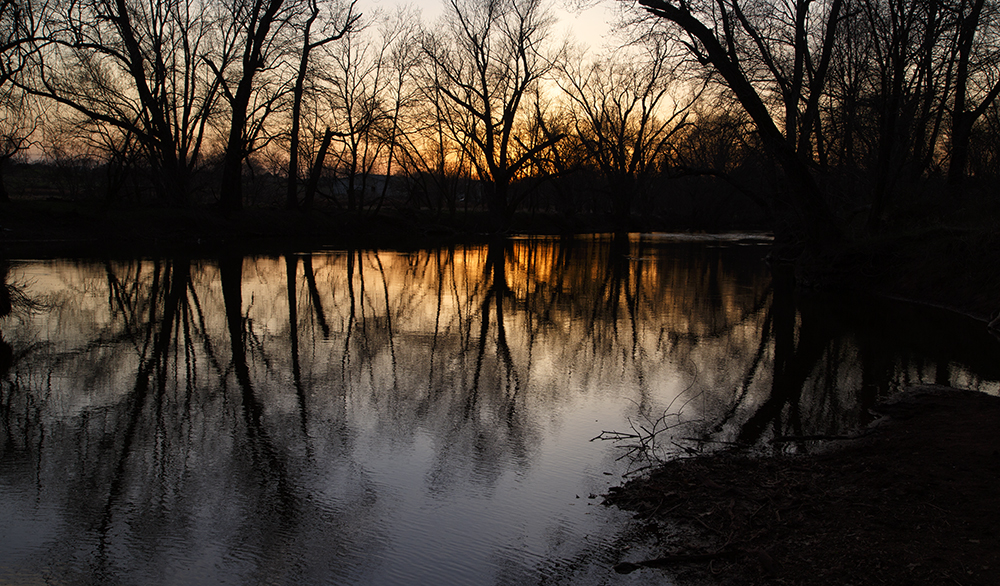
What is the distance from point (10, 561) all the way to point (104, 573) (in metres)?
0.50

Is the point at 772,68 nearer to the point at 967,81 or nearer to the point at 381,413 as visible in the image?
the point at 967,81

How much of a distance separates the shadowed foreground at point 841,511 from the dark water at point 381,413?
31cm

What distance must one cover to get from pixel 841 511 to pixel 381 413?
11.5 ft

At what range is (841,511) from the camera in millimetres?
3598

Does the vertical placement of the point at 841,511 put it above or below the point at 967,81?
below

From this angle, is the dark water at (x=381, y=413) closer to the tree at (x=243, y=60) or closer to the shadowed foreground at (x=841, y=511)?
the shadowed foreground at (x=841, y=511)

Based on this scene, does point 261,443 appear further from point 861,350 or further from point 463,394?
point 861,350

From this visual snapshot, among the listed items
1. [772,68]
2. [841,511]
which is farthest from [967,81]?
[841,511]

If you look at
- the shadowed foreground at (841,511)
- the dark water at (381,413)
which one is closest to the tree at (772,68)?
the dark water at (381,413)

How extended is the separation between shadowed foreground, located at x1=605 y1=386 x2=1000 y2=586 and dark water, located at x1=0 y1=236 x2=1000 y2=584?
31 cm

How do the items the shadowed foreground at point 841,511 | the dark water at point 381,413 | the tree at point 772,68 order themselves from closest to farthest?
the shadowed foreground at point 841,511 → the dark water at point 381,413 → the tree at point 772,68

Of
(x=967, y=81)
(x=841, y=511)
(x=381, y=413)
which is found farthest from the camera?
(x=967, y=81)

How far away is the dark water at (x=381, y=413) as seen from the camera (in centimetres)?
343

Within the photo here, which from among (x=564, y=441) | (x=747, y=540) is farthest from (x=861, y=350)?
(x=747, y=540)
